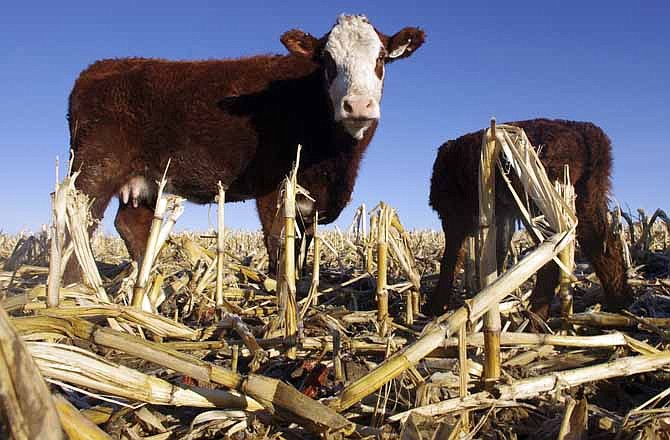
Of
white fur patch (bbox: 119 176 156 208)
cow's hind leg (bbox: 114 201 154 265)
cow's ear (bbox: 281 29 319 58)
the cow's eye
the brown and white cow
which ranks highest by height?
cow's ear (bbox: 281 29 319 58)

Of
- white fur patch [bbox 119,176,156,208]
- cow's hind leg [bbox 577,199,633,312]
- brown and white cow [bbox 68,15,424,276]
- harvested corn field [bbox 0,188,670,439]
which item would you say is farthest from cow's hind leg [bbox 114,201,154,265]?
cow's hind leg [bbox 577,199,633,312]

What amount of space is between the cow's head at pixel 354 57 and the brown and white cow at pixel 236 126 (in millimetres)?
15

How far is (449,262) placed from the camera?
171 inches

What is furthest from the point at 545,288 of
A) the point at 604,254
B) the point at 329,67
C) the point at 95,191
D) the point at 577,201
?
the point at 95,191

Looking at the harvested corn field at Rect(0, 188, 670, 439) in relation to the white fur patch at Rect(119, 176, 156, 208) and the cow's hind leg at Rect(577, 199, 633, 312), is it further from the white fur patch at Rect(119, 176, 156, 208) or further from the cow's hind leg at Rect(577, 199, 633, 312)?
the white fur patch at Rect(119, 176, 156, 208)

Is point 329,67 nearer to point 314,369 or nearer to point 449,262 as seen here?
point 449,262

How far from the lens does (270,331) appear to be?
249cm

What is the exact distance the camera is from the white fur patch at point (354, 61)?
4848mm

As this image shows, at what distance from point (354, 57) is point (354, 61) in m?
0.07

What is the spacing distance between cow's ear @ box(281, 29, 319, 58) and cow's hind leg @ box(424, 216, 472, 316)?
7.71ft

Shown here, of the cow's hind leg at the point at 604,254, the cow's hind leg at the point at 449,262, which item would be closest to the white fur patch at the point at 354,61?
the cow's hind leg at the point at 449,262

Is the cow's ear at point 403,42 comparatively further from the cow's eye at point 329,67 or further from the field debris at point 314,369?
the field debris at point 314,369

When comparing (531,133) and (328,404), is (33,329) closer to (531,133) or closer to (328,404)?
(328,404)

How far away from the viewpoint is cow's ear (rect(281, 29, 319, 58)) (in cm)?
539
